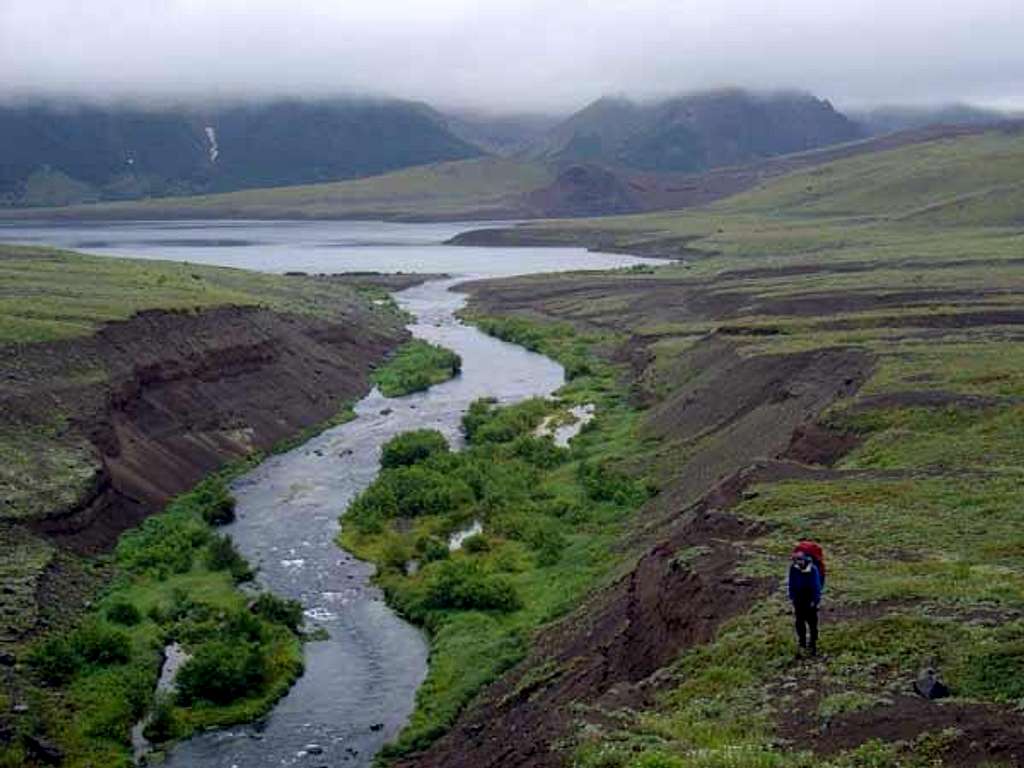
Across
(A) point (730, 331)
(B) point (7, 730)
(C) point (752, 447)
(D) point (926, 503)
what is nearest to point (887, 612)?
(D) point (926, 503)

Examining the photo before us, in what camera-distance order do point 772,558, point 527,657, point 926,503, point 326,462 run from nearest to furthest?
1. point 772,558
2. point 926,503
3. point 527,657
4. point 326,462

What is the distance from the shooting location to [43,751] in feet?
111

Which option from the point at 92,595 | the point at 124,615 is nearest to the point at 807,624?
the point at 124,615

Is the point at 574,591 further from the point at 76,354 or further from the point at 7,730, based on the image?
the point at 76,354

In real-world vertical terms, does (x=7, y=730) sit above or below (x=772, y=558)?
below

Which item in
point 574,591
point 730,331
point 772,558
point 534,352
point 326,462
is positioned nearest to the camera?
point 772,558

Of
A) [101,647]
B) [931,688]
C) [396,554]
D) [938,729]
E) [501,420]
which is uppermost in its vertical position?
[938,729]

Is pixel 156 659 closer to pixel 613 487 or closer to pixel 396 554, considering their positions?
pixel 396 554

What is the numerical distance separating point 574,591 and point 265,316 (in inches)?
2229

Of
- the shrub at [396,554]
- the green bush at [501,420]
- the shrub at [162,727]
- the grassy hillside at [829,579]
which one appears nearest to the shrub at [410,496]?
the shrub at [396,554]

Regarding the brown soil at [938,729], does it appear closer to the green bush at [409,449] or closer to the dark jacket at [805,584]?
the dark jacket at [805,584]

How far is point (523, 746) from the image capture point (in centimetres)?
2781

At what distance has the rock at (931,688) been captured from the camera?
893 inches

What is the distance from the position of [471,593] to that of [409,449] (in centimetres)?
2308
